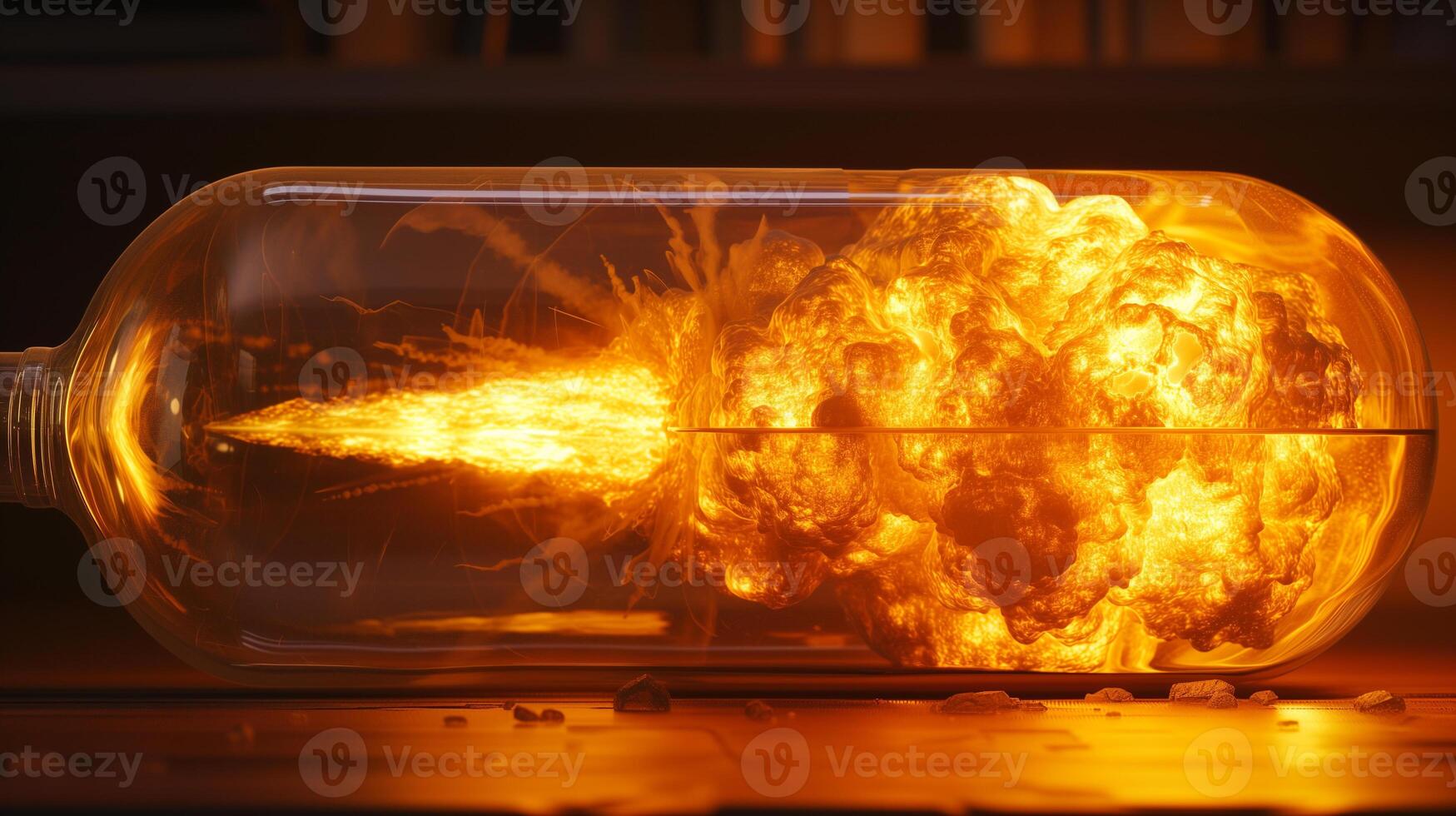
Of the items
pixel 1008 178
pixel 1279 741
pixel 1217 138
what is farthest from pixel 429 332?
pixel 1217 138

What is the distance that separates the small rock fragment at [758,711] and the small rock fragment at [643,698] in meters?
0.05

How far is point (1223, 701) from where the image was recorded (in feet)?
2.38

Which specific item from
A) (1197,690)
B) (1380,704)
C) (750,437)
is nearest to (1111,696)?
(1197,690)

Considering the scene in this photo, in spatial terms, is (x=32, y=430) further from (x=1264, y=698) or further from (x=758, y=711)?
(x=1264, y=698)

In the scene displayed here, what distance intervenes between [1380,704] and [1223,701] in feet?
0.31

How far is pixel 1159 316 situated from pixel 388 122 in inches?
23.7

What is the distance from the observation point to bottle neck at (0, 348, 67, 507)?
71 cm

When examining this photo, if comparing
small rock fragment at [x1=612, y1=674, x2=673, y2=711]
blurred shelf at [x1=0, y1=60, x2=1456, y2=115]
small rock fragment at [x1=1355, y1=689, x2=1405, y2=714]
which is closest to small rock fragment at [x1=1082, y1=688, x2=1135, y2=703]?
small rock fragment at [x1=1355, y1=689, x2=1405, y2=714]

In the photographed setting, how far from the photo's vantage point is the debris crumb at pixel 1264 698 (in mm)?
738

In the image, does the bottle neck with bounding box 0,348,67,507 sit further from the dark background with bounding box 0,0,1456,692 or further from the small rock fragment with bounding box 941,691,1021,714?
the small rock fragment with bounding box 941,691,1021,714

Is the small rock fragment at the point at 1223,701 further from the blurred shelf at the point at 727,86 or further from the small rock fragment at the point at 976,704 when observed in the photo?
the blurred shelf at the point at 727,86

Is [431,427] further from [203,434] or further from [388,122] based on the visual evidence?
[388,122]

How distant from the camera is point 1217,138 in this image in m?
1.00

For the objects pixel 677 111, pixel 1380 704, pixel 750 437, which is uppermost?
pixel 677 111
